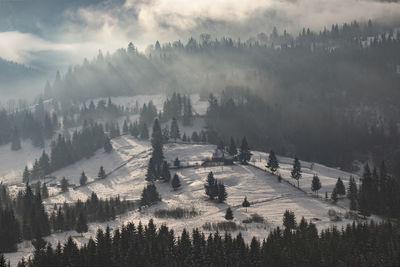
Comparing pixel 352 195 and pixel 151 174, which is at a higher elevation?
pixel 151 174

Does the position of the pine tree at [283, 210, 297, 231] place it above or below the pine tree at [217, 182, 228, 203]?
below

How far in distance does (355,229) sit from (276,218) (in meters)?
24.7

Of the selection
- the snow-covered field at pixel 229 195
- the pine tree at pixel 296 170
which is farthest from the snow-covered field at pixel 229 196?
the pine tree at pixel 296 170

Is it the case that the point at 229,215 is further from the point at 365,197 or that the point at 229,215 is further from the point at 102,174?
the point at 102,174

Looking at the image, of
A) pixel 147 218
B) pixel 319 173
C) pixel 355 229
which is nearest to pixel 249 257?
pixel 355 229

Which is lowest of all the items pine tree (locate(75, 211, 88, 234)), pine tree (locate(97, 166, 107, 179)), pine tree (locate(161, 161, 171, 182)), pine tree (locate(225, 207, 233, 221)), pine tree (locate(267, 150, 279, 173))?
pine tree (locate(75, 211, 88, 234))

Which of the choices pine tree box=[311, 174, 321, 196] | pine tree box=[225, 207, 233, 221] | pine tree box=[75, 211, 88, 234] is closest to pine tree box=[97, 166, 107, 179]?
pine tree box=[75, 211, 88, 234]

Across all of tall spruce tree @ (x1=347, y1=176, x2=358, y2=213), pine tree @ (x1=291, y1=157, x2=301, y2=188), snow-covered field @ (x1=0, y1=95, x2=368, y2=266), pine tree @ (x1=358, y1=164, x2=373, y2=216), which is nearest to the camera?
snow-covered field @ (x1=0, y1=95, x2=368, y2=266)

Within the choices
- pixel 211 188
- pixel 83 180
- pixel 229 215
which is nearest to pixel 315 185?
pixel 211 188

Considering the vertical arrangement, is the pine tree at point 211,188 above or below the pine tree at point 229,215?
above

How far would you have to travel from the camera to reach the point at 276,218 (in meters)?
131

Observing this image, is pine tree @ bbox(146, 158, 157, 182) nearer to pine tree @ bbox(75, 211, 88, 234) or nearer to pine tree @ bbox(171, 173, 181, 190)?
pine tree @ bbox(171, 173, 181, 190)

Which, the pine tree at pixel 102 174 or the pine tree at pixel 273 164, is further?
the pine tree at pixel 102 174

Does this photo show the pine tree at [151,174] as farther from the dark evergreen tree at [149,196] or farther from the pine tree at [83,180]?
the pine tree at [83,180]
